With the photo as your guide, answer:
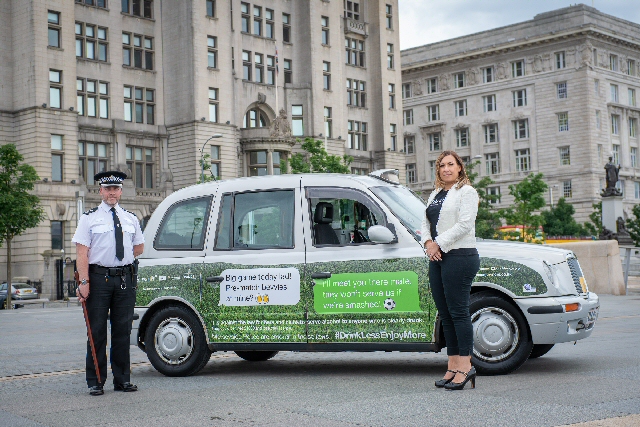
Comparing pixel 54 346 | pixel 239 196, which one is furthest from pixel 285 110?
pixel 239 196

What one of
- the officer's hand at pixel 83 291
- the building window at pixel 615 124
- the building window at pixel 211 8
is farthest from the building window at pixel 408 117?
the officer's hand at pixel 83 291

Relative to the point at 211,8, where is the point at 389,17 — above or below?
above

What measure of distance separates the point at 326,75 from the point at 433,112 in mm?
41347

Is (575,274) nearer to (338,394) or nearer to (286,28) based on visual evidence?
(338,394)

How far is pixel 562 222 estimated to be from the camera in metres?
87.4

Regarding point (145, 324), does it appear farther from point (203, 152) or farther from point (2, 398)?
point (203, 152)

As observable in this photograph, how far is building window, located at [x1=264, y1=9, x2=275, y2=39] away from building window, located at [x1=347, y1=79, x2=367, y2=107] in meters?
9.02

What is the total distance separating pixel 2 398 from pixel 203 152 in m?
49.1

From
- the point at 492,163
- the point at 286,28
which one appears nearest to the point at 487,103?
the point at 492,163

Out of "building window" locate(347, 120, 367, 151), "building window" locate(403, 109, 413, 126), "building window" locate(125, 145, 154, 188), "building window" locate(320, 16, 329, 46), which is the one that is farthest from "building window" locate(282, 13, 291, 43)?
"building window" locate(403, 109, 413, 126)

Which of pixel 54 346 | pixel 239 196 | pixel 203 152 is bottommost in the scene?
pixel 54 346

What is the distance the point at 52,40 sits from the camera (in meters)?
52.2

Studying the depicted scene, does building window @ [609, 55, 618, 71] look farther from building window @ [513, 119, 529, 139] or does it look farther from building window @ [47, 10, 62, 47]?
building window @ [47, 10, 62, 47]

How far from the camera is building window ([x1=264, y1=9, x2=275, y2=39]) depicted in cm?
6456
